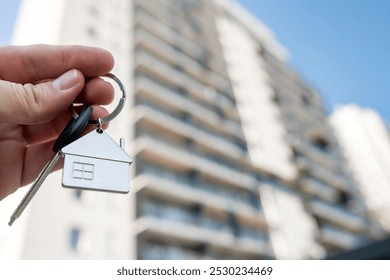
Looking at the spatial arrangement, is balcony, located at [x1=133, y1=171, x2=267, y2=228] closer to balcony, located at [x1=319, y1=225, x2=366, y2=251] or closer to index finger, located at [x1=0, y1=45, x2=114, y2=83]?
balcony, located at [x1=319, y1=225, x2=366, y2=251]

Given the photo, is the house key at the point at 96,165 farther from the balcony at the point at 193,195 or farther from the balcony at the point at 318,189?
the balcony at the point at 318,189

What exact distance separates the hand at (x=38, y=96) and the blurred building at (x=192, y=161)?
25.6 ft

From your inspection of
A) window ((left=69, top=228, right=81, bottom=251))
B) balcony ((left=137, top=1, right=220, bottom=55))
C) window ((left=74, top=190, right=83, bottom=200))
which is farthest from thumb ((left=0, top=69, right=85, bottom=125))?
balcony ((left=137, top=1, right=220, bottom=55))

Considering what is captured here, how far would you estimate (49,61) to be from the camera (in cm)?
99

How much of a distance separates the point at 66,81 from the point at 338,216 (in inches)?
876

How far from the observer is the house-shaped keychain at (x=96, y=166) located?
2.48 feet

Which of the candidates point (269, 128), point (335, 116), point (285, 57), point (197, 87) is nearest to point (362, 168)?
point (335, 116)

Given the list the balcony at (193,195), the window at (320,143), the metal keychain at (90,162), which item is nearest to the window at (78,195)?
the balcony at (193,195)

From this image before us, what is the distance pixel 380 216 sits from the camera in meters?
28.8

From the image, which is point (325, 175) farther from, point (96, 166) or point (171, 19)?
point (96, 166)

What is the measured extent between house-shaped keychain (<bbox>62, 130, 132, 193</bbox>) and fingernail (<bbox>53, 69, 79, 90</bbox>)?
0.58 ft

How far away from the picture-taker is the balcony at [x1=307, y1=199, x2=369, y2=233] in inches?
754

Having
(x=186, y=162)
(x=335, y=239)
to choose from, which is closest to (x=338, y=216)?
(x=335, y=239)

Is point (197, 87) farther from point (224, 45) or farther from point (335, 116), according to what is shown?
point (335, 116)
